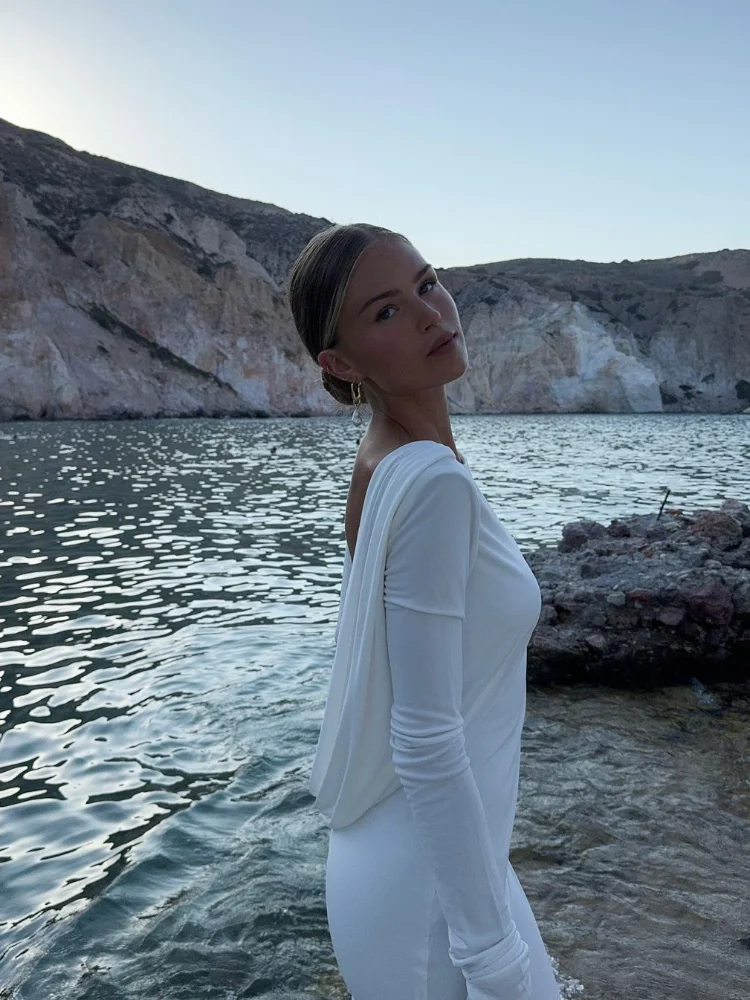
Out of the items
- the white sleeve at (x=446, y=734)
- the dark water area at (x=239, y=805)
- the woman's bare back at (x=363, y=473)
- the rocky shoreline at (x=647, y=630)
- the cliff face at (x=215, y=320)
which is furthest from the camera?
the cliff face at (x=215, y=320)

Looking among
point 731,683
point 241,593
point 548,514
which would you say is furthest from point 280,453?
point 731,683

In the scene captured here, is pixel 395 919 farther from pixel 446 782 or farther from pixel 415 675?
pixel 415 675

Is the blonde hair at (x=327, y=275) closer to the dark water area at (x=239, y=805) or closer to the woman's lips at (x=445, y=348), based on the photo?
the woman's lips at (x=445, y=348)

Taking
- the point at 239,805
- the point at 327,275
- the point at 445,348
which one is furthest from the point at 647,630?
the point at 327,275

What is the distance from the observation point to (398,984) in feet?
4.74

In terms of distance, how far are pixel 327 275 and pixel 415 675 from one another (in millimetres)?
796

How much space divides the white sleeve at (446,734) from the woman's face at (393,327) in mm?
369

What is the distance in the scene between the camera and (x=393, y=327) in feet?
5.29

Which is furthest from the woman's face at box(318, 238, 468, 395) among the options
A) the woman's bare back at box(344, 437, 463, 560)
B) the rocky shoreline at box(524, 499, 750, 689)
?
the rocky shoreline at box(524, 499, 750, 689)

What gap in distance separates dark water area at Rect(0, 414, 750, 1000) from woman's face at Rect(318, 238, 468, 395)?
8.55ft

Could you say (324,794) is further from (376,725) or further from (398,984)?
(398,984)

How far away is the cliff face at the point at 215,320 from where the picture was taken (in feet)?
181

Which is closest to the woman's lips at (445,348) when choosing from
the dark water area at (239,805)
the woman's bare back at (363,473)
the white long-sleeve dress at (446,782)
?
the woman's bare back at (363,473)

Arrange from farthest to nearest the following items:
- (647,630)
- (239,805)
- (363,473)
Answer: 1. (647,630)
2. (239,805)
3. (363,473)
